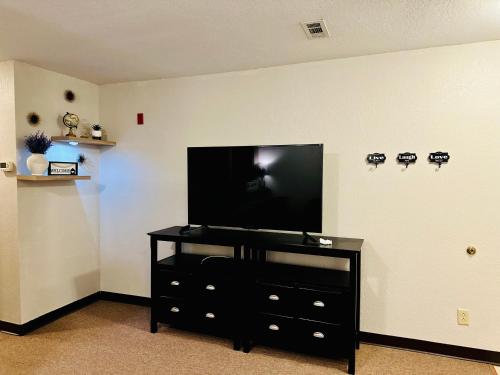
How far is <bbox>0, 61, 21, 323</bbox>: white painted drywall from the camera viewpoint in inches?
121

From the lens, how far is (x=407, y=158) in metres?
2.82

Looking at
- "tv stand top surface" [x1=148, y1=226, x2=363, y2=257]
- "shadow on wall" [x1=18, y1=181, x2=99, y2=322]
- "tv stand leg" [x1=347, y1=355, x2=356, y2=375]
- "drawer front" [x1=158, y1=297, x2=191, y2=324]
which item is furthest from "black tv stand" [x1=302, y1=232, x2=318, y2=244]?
"shadow on wall" [x1=18, y1=181, x2=99, y2=322]

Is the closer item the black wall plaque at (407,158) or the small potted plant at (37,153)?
the black wall plaque at (407,158)

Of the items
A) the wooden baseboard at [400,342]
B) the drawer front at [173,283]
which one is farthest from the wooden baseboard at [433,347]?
the drawer front at [173,283]

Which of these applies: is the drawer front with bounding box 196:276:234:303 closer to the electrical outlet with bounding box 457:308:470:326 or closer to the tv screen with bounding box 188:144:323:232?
the tv screen with bounding box 188:144:323:232

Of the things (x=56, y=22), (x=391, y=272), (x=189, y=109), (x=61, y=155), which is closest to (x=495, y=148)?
(x=391, y=272)

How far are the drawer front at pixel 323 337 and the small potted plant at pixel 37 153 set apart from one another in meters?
2.57

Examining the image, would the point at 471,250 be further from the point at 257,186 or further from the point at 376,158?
the point at 257,186

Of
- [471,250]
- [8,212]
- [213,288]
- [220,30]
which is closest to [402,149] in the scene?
[471,250]

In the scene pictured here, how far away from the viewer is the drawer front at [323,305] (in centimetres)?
259

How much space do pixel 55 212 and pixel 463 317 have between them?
148 inches

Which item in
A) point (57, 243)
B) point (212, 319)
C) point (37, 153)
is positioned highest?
point (37, 153)

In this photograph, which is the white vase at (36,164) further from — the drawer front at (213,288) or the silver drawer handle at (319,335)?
the silver drawer handle at (319,335)

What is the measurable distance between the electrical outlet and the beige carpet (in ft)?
0.95
